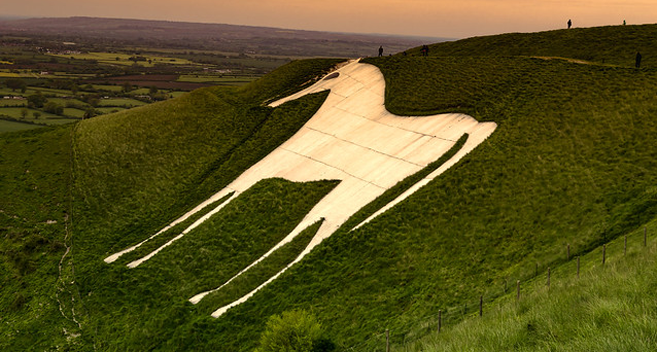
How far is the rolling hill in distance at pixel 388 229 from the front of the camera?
24250 mm

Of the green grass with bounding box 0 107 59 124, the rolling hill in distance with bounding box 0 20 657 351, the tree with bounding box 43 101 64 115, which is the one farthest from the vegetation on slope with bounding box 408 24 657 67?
the tree with bounding box 43 101 64 115

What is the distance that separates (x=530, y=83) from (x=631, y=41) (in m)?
23.7

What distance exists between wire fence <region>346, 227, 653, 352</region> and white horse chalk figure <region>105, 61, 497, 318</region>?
1362cm

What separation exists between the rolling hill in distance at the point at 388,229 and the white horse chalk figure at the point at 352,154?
4.57 feet

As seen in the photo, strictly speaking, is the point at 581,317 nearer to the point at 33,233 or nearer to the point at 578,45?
the point at 33,233

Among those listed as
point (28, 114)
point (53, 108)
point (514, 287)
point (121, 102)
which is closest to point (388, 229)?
point (514, 287)

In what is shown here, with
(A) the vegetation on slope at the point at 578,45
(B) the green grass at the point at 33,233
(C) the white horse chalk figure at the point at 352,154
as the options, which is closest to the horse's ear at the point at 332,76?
(C) the white horse chalk figure at the point at 352,154

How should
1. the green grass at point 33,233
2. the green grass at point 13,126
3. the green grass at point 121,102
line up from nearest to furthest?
the green grass at point 33,233
the green grass at point 13,126
the green grass at point 121,102

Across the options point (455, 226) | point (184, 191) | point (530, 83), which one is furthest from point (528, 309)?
point (184, 191)

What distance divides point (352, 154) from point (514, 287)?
1141 inches

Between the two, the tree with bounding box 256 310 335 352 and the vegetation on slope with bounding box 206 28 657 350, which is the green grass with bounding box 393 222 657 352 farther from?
the vegetation on slope with bounding box 206 28 657 350

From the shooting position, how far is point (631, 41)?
64.7 m

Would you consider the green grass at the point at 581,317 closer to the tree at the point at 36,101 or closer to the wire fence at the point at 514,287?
the wire fence at the point at 514,287

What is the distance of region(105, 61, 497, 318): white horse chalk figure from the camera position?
43812mm
